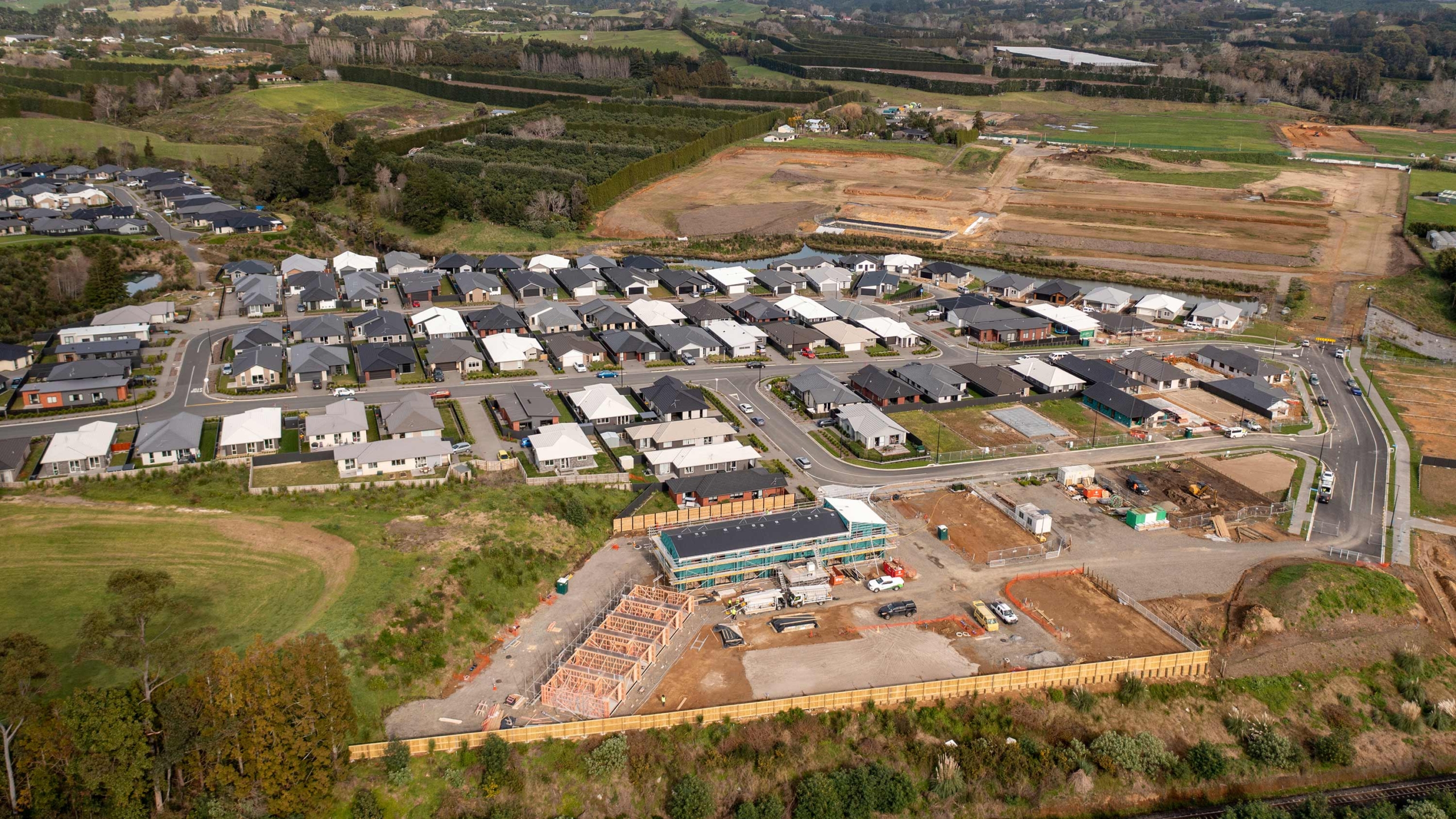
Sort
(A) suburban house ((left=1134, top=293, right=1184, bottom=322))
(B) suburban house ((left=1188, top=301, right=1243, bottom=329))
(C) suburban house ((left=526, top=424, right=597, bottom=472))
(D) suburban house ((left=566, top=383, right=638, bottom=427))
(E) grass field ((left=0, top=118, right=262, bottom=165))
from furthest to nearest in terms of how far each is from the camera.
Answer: (E) grass field ((left=0, top=118, right=262, bottom=165)) < (A) suburban house ((left=1134, top=293, right=1184, bottom=322)) < (B) suburban house ((left=1188, top=301, right=1243, bottom=329)) < (D) suburban house ((left=566, top=383, right=638, bottom=427)) < (C) suburban house ((left=526, top=424, right=597, bottom=472))

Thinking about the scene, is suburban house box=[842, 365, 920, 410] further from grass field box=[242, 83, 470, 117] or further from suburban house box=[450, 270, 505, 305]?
grass field box=[242, 83, 470, 117]

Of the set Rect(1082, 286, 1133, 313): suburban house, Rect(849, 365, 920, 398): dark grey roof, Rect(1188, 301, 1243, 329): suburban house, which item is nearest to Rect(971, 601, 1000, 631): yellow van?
Rect(849, 365, 920, 398): dark grey roof

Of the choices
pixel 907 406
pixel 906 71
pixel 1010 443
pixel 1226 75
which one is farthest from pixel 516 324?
pixel 1226 75

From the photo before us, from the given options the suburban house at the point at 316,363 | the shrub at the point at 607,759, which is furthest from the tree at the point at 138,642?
the suburban house at the point at 316,363

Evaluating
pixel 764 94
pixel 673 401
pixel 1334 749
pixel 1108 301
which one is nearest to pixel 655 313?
pixel 673 401

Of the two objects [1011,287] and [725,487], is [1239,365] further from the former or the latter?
[725,487]

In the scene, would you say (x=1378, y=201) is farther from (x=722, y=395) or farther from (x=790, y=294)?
(x=722, y=395)

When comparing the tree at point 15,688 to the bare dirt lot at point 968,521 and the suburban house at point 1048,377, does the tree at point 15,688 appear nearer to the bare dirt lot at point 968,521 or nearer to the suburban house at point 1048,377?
the bare dirt lot at point 968,521
